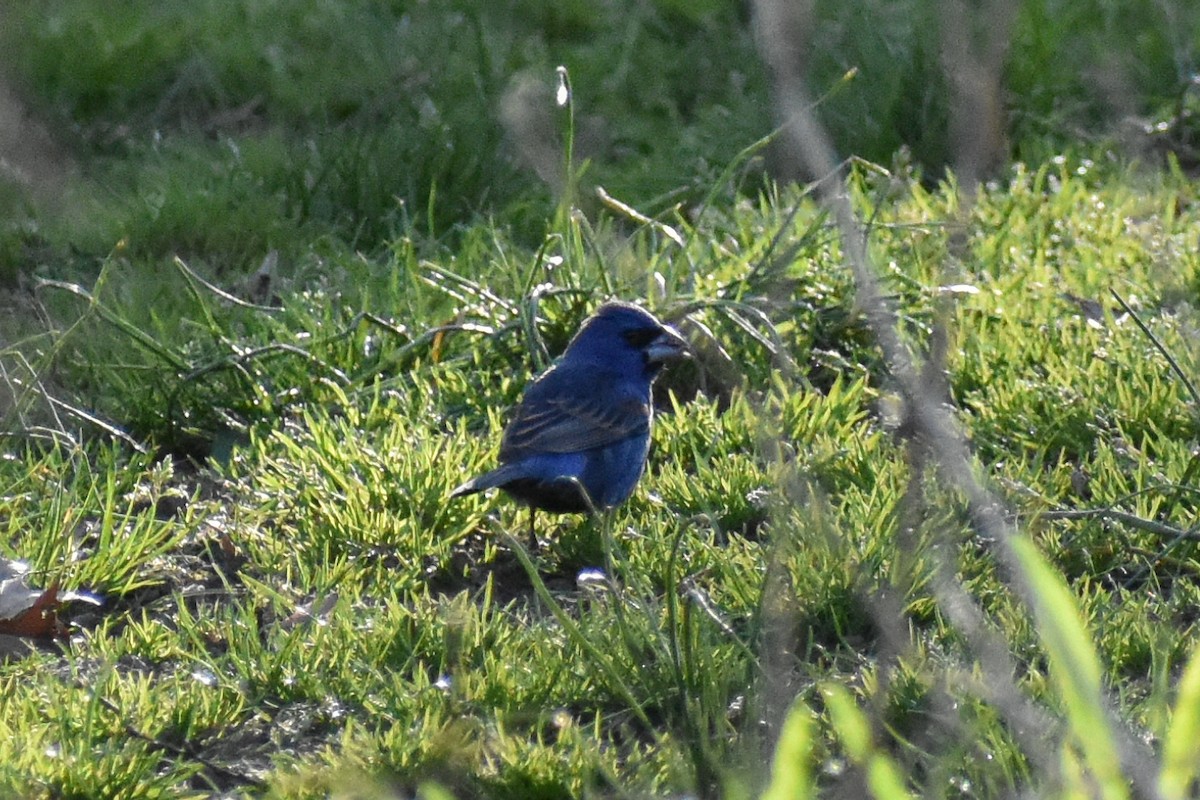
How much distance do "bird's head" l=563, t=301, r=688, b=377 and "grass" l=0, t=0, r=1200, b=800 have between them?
0.18 meters

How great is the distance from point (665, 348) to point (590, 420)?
0.42 metres

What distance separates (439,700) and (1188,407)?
6.96 feet

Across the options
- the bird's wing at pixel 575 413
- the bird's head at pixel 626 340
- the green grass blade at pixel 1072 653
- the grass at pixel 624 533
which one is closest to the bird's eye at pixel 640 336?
the bird's head at pixel 626 340

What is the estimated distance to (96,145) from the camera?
260 inches

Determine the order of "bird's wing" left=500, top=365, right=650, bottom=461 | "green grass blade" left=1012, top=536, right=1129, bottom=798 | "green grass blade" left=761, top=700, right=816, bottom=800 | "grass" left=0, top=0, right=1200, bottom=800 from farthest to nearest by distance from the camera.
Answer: "bird's wing" left=500, top=365, right=650, bottom=461 → "grass" left=0, top=0, right=1200, bottom=800 → "green grass blade" left=761, top=700, right=816, bottom=800 → "green grass blade" left=1012, top=536, right=1129, bottom=798

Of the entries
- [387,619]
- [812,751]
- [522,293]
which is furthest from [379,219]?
[812,751]

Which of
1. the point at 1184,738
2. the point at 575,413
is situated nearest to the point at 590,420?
the point at 575,413

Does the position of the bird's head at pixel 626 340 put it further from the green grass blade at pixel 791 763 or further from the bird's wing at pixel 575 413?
the green grass blade at pixel 791 763

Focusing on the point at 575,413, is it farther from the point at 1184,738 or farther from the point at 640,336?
the point at 1184,738

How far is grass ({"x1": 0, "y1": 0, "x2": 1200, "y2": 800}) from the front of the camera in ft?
9.63

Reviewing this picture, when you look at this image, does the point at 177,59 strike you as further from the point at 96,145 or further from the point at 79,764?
the point at 79,764

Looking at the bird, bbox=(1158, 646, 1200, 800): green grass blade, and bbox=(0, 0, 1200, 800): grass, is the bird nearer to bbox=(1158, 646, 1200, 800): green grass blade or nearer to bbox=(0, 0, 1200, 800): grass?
bbox=(0, 0, 1200, 800): grass

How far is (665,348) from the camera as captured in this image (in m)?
4.38

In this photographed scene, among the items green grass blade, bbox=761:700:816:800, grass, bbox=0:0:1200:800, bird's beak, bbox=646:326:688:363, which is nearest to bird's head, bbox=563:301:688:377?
bird's beak, bbox=646:326:688:363
